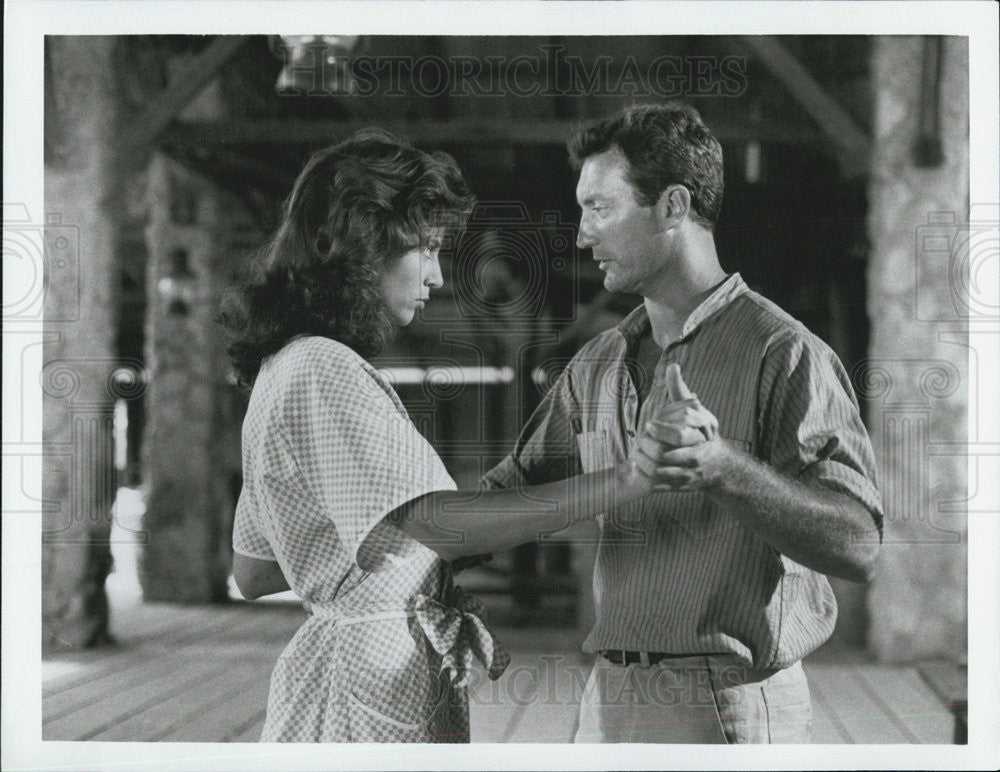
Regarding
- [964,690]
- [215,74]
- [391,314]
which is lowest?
[964,690]

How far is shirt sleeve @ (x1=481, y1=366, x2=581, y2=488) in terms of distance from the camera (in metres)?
1.80

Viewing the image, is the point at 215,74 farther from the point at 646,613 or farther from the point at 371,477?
the point at 646,613

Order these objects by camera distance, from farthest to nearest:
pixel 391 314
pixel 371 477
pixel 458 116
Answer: pixel 458 116 → pixel 391 314 → pixel 371 477

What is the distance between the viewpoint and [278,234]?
1.81m

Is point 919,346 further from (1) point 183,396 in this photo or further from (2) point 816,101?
(1) point 183,396

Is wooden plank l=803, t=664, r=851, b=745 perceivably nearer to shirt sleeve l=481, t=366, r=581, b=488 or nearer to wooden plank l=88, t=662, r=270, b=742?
shirt sleeve l=481, t=366, r=581, b=488

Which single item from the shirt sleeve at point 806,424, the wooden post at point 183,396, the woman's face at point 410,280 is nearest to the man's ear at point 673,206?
the shirt sleeve at point 806,424

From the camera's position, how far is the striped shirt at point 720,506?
5.44ft

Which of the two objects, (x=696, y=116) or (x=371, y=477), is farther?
(x=696, y=116)

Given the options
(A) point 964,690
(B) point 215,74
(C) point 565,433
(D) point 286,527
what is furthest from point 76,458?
(A) point 964,690

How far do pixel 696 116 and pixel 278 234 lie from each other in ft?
2.60

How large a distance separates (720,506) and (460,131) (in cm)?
85

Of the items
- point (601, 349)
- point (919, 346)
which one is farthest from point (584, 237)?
point (919, 346)

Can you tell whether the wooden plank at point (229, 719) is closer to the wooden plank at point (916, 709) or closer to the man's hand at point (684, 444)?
the man's hand at point (684, 444)
